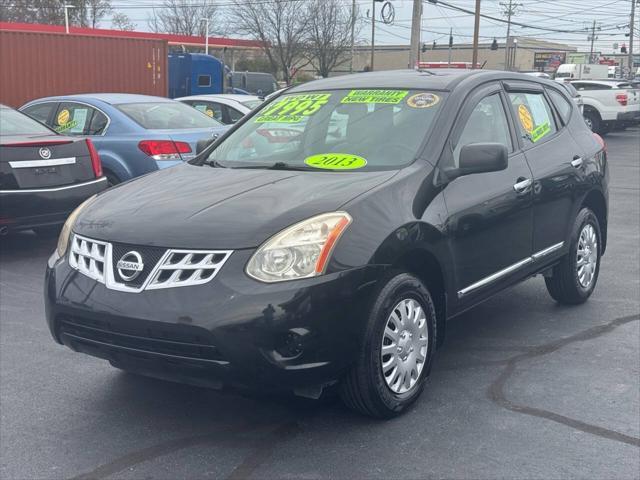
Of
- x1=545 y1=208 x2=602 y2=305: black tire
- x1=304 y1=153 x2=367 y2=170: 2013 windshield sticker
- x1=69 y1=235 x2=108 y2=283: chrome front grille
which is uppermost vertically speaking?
x1=304 y1=153 x2=367 y2=170: 2013 windshield sticker

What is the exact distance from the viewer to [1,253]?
838cm

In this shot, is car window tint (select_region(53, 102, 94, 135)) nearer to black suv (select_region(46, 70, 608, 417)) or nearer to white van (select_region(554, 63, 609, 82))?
black suv (select_region(46, 70, 608, 417))

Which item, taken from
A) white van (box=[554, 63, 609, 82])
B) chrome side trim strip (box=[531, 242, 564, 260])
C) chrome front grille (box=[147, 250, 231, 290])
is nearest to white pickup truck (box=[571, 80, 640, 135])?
chrome side trim strip (box=[531, 242, 564, 260])

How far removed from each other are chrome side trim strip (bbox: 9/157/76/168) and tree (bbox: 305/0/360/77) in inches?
1814

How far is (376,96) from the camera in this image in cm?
504

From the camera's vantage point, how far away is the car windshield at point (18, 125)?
8191 mm

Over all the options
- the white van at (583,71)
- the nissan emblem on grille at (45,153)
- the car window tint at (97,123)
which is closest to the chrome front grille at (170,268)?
the nissan emblem on grille at (45,153)

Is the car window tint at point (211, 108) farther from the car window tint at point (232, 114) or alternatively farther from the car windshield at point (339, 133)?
the car windshield at point (339, 133)

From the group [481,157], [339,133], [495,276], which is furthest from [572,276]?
[339,133]

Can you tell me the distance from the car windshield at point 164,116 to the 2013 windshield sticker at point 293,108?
4.21m

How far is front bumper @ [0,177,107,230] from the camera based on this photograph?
7570 mm

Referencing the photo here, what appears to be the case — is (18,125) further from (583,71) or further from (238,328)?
(583,71)

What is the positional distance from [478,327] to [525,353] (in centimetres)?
60

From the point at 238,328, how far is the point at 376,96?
2.02 metres
